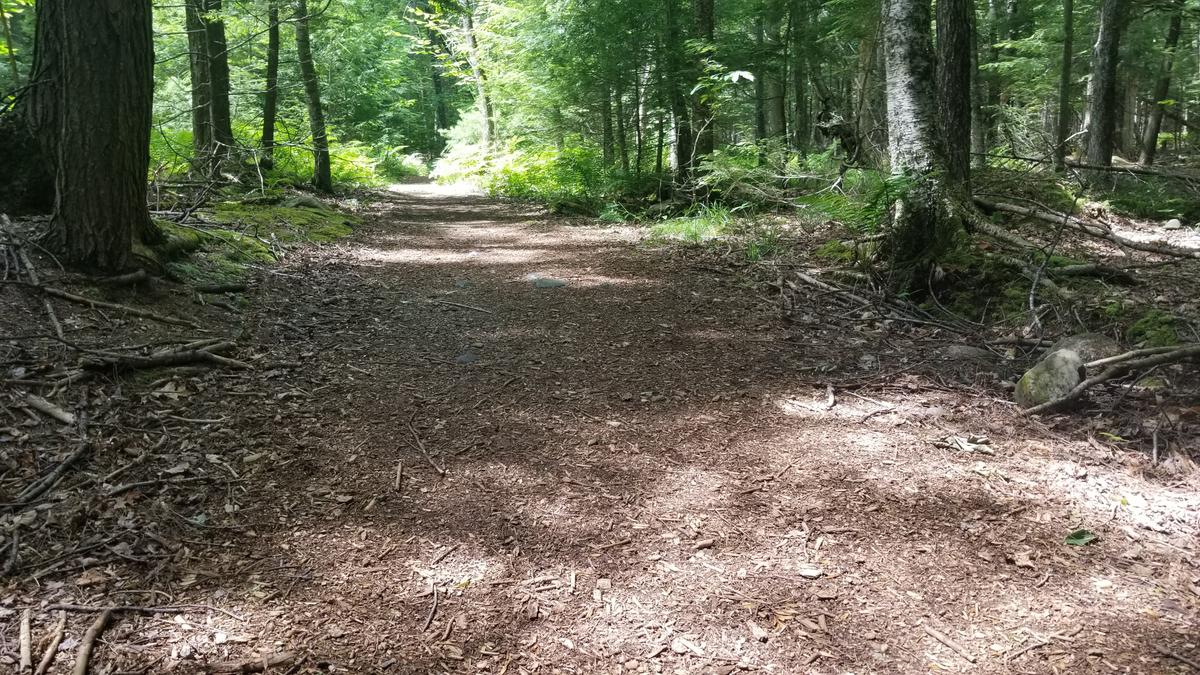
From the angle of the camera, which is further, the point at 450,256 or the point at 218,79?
the point at 218,79

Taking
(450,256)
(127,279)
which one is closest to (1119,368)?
(127,279)

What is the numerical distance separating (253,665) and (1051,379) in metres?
4.12

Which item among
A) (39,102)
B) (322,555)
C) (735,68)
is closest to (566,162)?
(735,68)

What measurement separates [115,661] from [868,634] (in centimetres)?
235

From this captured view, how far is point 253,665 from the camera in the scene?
80.2 inches

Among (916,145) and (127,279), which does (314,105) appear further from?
(916,145)

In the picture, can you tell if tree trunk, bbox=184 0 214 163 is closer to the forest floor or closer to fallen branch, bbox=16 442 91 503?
the forest floor

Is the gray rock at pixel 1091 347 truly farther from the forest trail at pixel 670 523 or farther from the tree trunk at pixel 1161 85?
the tree trunk at pixel 1161 85

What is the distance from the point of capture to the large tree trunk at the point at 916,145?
5.69 meters

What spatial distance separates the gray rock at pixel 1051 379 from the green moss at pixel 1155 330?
33.6 inches

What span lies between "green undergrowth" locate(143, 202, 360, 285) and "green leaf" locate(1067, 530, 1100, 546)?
5742 mm

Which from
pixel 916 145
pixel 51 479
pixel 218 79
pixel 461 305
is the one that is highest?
pixel 218 79

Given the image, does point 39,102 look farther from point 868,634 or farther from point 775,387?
point 868,634

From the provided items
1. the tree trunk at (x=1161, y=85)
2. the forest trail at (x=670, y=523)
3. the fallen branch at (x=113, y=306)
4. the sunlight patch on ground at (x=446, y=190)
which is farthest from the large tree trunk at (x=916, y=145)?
the tree trunk at (x=1161, y=85)
